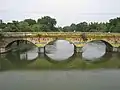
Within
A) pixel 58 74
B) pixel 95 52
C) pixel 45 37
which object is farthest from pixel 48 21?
pixel 58 74

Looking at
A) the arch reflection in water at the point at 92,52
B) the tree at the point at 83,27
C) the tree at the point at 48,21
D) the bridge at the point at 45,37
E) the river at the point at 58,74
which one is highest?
the tree at the point at 48,21

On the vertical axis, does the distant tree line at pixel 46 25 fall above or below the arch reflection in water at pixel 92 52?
above

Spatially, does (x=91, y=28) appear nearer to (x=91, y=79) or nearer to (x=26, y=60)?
(x=26, y=60)

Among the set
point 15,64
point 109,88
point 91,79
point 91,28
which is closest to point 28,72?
point 15,64

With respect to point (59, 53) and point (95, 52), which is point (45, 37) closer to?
point (59, 53)

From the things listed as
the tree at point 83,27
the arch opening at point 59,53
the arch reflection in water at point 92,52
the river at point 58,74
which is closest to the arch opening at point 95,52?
the arch reflection in water at point 92,52

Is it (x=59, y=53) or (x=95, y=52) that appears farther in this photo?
(x=95, y=52)

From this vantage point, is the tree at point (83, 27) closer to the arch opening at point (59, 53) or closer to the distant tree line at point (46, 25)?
the distant tree line at point (46, 25)

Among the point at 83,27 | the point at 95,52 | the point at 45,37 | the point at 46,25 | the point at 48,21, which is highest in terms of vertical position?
the point at 48,21

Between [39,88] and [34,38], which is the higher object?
[34,38]

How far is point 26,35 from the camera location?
29688 mm

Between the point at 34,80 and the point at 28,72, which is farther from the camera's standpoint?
the point at 28,72

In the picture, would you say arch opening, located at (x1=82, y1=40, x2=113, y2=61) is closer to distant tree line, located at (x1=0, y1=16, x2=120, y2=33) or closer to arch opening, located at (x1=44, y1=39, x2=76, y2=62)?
arch opening, located at (x1=44, y1=39, x2=76, y2=62)

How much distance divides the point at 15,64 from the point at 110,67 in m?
9.17
